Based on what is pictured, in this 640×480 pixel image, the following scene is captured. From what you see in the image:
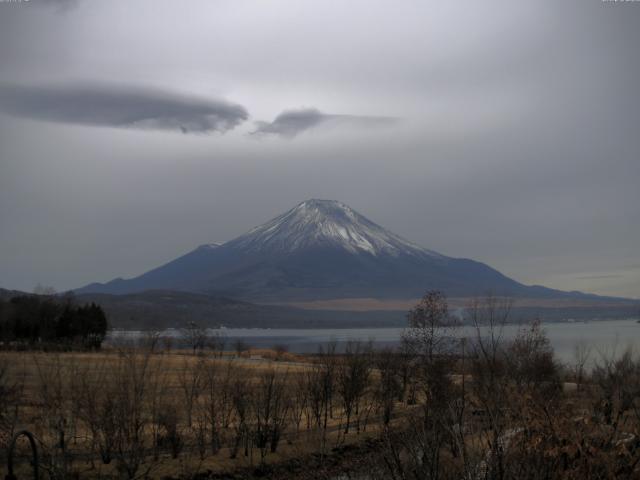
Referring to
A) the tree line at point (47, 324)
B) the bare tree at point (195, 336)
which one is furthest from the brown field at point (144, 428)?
the bare tree at point (195, 336)

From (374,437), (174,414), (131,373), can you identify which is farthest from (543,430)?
(374,437)

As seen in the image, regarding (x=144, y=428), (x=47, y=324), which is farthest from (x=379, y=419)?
(x=47, y=324)

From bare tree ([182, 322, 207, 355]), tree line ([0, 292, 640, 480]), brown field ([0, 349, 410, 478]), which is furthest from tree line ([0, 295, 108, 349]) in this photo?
brown field ([0, 349, 410, 478])

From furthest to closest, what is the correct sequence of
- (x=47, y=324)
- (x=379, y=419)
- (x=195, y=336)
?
(x=195, y=336) < (x=47, y=324) < (x=379, y=419)

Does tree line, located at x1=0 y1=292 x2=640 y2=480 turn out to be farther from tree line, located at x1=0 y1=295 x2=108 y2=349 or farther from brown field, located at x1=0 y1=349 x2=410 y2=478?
tree line, located at x1=0 y1=295 x2=108 y2=349

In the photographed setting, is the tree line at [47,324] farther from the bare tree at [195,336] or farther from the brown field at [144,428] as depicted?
the brown field at [144,428]

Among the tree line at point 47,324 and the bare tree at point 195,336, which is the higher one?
the tree line at point 47,324

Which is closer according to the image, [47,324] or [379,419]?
[379,419]

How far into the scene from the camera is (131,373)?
21500mm

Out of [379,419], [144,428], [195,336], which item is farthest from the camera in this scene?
[195,336]

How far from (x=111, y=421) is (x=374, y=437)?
1269 cm

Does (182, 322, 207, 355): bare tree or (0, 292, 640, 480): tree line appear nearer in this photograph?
(0, 292, 640, 480): tree line

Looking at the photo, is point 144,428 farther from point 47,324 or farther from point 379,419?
point 47,324

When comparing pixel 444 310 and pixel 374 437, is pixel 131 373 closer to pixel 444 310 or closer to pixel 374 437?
pixel 374 437
